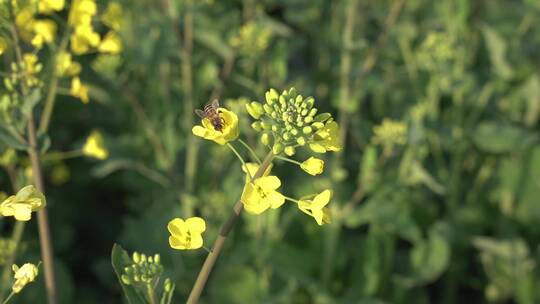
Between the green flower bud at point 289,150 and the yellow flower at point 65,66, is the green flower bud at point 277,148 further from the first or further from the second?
the yellow flower at point 65,66

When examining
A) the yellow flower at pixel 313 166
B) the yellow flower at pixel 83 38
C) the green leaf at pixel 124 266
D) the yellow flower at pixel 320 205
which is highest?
the yellow flower at pixel 83 38

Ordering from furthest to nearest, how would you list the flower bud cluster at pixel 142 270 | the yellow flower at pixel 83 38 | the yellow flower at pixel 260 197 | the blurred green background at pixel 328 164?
the blurred green background at pixel 328 164, the yellow flower at pixel 83 38, the flower bud cluster at pixel 142 270, the yellow flower at pixel 260 197

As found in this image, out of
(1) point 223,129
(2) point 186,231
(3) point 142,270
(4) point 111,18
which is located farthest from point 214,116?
(4) point 111,18

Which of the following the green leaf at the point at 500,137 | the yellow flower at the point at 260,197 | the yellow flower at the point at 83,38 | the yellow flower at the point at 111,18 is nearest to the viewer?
the yellow flower at the point at 260,197

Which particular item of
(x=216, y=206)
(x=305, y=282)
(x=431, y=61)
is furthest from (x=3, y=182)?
(x=431, y=61)

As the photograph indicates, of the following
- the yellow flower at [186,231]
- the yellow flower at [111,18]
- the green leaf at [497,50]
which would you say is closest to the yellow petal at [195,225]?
the yellow flower at [186,231]

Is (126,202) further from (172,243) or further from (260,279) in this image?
(172,243)

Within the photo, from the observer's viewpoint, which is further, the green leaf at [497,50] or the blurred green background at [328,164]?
the green leaf at [497,50]

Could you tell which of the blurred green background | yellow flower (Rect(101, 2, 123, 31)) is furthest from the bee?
the blurred green background
